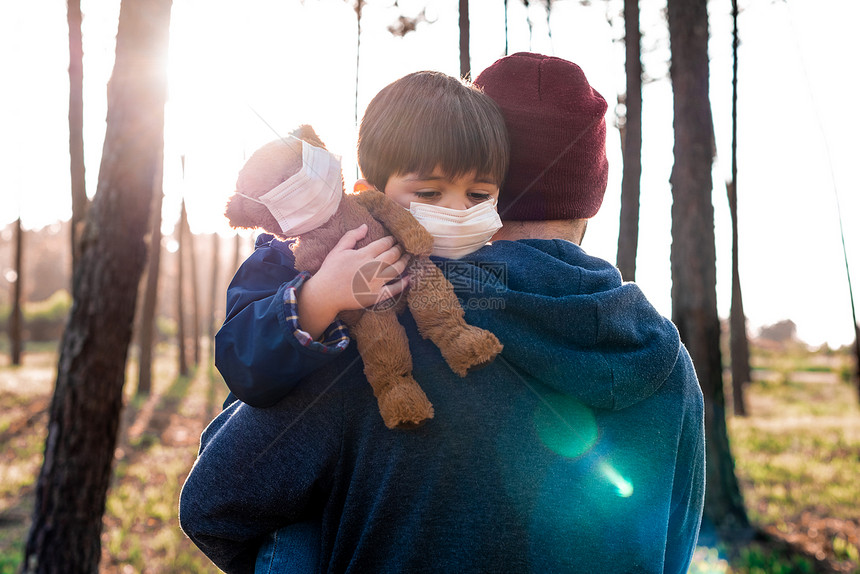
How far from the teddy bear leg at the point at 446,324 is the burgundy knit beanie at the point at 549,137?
34 centimetres

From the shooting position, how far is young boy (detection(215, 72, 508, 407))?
0.98 metres

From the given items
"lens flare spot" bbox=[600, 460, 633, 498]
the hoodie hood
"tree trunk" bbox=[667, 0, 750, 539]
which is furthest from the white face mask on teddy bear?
"tree trunk" bbox=[667, 0, 750, 539]

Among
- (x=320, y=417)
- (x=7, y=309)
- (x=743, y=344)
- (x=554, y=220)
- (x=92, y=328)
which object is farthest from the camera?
(x=7, y=309)

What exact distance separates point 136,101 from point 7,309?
106ft

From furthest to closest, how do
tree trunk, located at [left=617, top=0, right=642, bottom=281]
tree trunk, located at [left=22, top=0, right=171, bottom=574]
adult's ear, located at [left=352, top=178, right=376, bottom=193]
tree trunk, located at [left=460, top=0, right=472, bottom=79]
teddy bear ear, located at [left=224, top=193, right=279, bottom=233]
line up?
tree trunk, located at [left=617, top=0, right=642, bottom=281] < tree trunk, located at [left=22, top=0, right=171, bottom=574] < tree trunk, located at [left=460, top=0, right=472, bottom=79] < adult's ear, located at [left=352, top=178, right=376, bottom=193] < teddy bear ear, located at [left=224, top=193, right=279, bottom=233]

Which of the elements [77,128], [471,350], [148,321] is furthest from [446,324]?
[148,321]

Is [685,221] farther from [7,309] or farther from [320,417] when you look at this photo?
[7,309]

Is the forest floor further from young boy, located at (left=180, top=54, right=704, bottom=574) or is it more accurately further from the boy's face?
the boy's face

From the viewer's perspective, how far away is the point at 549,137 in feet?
4.33

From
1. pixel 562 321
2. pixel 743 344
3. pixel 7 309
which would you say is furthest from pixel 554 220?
pixel 7 309

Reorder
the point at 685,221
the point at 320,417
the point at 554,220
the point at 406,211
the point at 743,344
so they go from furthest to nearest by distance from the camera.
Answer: the point at 743,344, the point at 685,221, the point at 554,220, the point at 406,211, the point at 320,417

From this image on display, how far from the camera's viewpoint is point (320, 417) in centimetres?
98

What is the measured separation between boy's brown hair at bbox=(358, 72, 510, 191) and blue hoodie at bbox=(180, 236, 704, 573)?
245mm

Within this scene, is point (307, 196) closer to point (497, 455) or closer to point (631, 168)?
point (497, 455)
